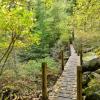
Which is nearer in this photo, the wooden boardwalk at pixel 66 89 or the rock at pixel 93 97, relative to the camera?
the rock at pixel 93 97

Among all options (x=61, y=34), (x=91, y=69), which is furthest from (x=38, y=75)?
(x=61, y=34)

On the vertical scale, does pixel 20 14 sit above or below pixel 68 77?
above

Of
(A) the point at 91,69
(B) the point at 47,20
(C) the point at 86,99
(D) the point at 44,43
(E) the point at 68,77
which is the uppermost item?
(B) the point at 47,20

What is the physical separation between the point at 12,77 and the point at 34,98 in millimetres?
6953

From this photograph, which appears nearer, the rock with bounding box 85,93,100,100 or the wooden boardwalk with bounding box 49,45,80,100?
the rock with bounding box 85,93,100,100

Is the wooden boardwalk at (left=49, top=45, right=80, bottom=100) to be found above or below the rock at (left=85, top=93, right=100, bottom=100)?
above

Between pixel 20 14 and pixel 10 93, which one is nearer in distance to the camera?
pixel 20 14

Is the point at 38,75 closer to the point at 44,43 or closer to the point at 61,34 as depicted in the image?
the point at 44,43

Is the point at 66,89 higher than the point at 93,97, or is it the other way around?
the point at 66,89

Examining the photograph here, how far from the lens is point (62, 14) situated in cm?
3766

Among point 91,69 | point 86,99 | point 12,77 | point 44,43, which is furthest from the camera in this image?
point 44,43

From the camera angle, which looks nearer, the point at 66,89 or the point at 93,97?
the point at 93,97

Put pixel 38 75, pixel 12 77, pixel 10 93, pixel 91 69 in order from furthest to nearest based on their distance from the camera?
pixel 38 75 → pixel 12 77 → pixel 91 69 → pixel 10 93

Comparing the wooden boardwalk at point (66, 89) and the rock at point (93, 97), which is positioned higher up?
the wooden boardwalk at point (66, 89)
